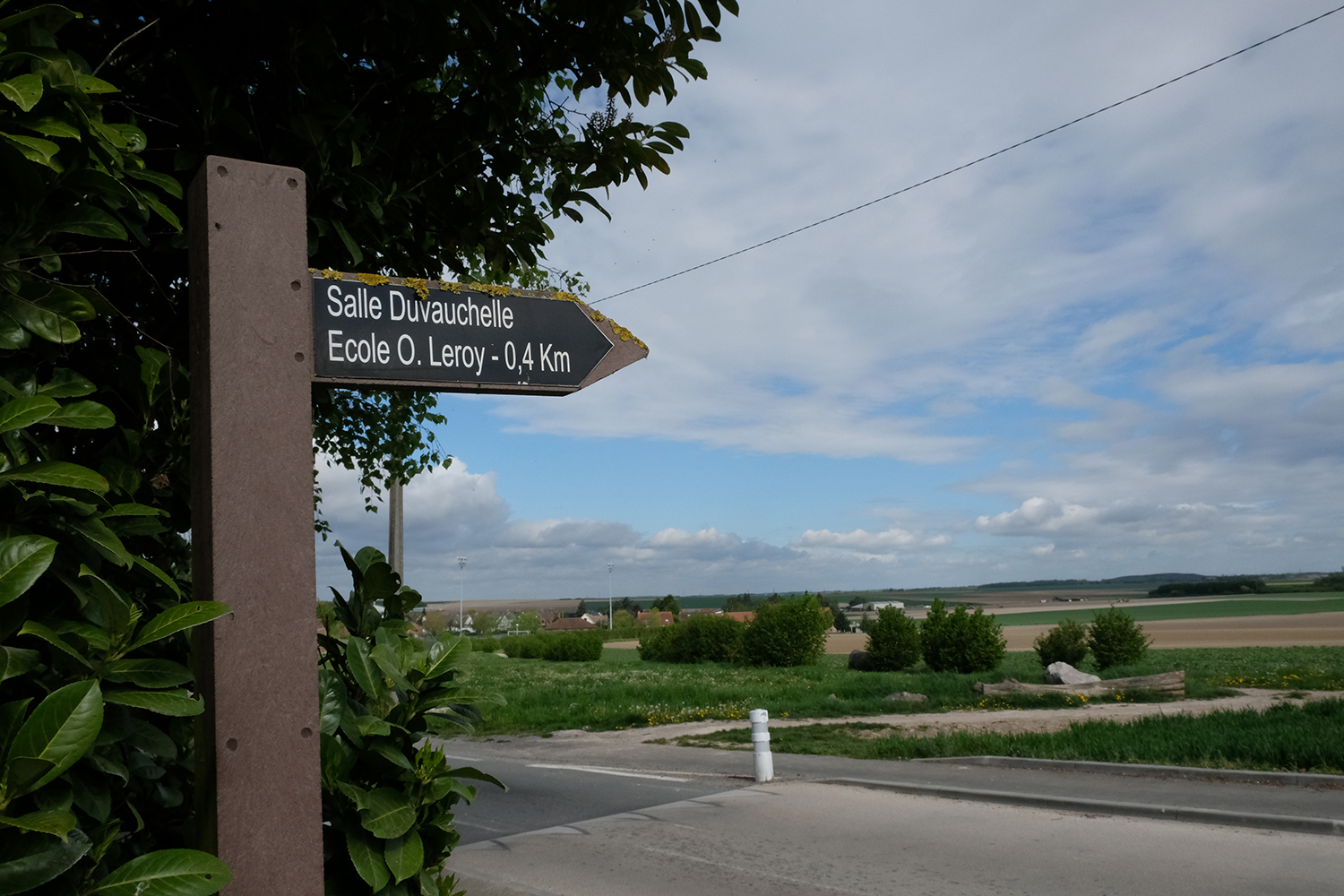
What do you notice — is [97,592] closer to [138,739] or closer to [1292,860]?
[138,739]

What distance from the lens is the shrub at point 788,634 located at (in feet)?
104

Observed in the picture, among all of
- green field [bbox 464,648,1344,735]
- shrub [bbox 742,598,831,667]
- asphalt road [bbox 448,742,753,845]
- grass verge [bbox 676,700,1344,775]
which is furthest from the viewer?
shrub [bbox 742,598,831,667]

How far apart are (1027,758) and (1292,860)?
4.20 meters

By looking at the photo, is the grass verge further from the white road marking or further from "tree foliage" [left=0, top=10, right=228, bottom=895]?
"tree foliage" [left=0, top=10, right=228, bottom=895]

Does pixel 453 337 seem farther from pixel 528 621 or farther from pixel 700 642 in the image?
pixel 528 621

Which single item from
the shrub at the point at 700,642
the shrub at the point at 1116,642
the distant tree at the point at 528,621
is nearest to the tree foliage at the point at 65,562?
the shrub at the point at 1116,642

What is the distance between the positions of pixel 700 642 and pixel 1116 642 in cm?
1596

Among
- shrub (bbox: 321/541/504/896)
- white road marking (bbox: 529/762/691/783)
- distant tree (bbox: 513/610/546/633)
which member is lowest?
distant tree (bbox: 513/610/546/633)

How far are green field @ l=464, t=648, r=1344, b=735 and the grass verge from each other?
430 centimetres

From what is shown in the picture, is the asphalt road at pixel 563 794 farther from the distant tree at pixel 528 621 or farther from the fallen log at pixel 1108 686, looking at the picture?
the distant tree at pixel 528 621

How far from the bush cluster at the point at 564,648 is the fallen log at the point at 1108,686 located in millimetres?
24983

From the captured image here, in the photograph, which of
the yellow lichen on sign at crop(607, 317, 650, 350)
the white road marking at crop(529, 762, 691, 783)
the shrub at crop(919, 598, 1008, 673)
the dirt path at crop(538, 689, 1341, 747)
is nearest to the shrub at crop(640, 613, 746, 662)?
the shrub at crop(919, 598, 1008, 673)

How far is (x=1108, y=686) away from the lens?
18953mm

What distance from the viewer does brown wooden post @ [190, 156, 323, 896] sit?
7.61 feet
